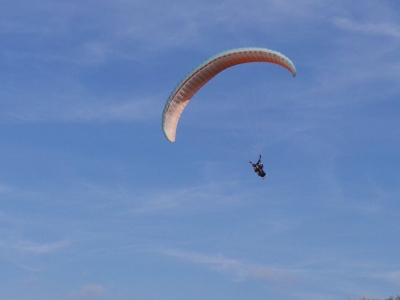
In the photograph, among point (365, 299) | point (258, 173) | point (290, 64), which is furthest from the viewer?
point (365, 299)

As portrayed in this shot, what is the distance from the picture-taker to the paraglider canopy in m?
57.9

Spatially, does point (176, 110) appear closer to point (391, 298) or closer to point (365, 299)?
point (365, 299)

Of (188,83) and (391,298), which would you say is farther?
(391,298)

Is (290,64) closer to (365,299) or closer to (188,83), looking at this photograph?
(188,83)

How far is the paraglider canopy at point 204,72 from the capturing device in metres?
57.9

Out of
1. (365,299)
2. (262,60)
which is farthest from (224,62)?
(365,299)

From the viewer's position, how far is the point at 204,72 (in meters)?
59.8

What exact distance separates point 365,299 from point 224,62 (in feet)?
78.8

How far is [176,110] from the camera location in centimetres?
6128

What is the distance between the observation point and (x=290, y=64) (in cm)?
5681

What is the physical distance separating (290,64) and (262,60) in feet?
9.14

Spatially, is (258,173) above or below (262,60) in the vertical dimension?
below

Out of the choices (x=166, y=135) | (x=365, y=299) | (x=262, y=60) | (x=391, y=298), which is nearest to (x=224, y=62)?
(x=262, y=60)

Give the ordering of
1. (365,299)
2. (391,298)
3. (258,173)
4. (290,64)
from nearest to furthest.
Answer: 1. (290,64)
2. (258,173)
3. (365,299)
4. (391,298)
